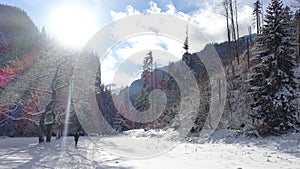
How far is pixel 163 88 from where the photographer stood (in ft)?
205

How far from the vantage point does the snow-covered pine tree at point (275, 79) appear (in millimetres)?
17569

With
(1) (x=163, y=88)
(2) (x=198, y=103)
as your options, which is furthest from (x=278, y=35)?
(1) (x=163, y=88)

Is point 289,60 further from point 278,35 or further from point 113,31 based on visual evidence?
point 113,31

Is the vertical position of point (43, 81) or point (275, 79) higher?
point (43, 81)

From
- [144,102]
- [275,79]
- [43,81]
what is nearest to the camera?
[275,79]

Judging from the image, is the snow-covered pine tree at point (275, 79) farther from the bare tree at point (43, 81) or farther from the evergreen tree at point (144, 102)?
the evergreen tree at point (144, 102)

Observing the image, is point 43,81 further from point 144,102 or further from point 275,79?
point 144,102

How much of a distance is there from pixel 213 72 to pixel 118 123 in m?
32.4

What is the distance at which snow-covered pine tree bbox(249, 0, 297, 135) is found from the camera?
57.6 ft

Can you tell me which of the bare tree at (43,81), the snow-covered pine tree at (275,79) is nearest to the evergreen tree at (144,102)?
the bare tree at (43,81)

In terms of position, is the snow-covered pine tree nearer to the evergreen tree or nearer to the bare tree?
the bare tree

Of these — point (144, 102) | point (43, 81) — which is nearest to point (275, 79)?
point (43, 81)

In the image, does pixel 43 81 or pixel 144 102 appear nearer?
pixel 43 81

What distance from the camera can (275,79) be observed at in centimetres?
1831
